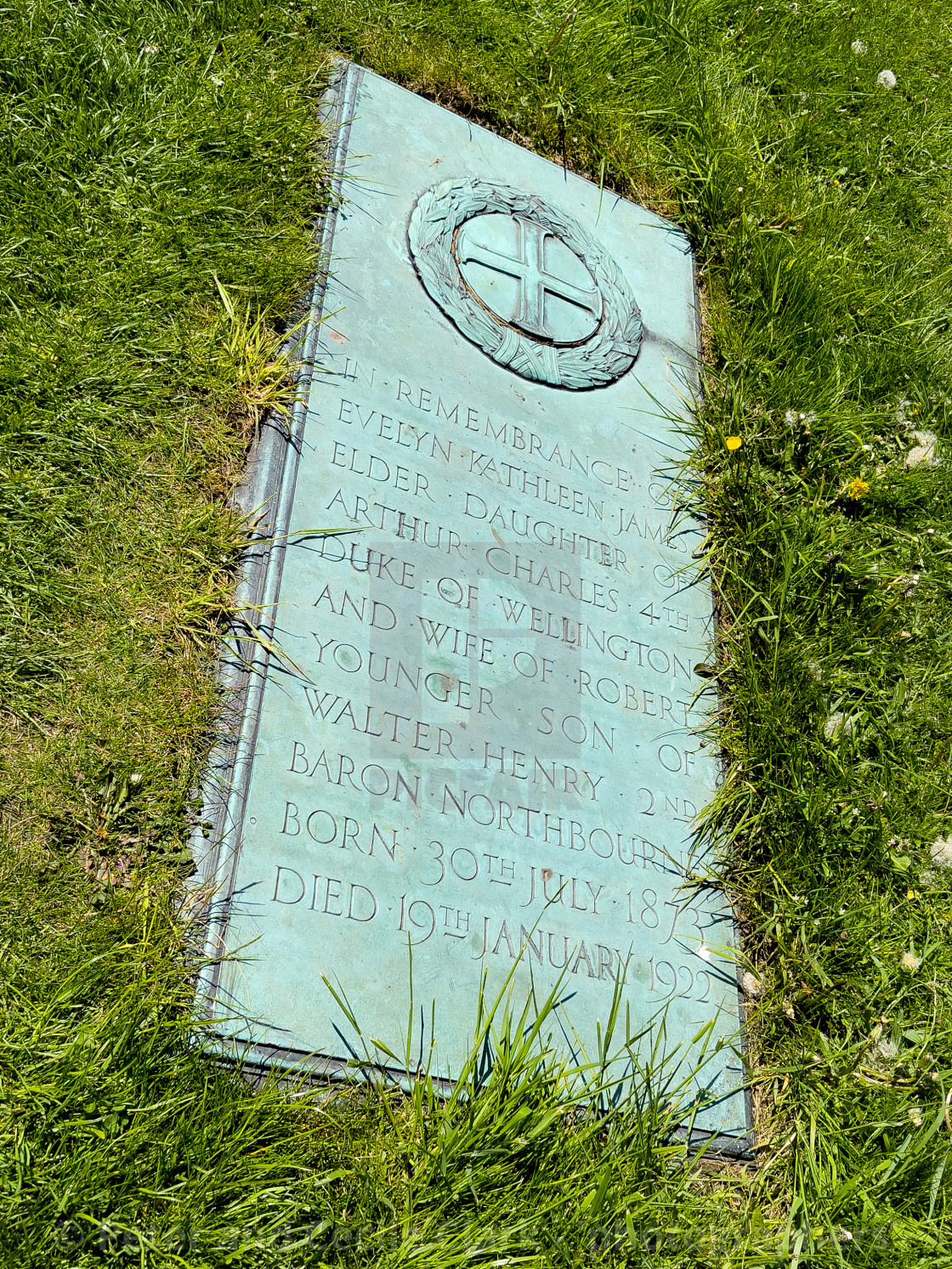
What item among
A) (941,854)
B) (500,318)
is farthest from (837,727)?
(500,318)

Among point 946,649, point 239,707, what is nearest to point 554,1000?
point 239,707

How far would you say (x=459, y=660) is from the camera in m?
2.70

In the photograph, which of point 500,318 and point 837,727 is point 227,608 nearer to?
point 500,318

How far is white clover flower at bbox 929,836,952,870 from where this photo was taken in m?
3.06

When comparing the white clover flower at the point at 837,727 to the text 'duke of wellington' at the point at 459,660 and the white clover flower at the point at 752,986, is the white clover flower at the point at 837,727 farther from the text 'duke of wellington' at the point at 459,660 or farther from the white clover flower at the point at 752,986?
the white clover flower at the point at 752,986

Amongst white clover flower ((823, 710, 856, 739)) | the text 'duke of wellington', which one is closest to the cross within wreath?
the text 'duke of wellington'

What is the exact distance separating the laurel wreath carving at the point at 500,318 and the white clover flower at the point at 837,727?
1.33m

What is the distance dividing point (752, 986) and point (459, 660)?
1198 millimetres

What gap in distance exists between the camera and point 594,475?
324 centimetres

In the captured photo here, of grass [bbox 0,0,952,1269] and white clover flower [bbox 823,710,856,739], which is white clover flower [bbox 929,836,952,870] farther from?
white clover flower [bbox 823,710,856,739]

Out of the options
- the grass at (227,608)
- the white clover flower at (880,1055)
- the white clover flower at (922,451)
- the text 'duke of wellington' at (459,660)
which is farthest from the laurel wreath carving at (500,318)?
the white clover flower at (880,1055)

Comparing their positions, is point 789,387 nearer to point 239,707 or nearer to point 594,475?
point 594,475

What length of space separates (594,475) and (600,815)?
3.66 ft

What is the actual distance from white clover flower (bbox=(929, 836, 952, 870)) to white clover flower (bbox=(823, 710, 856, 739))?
41 centimetres
